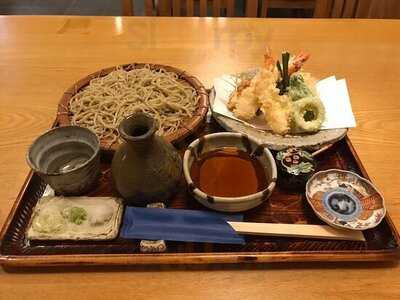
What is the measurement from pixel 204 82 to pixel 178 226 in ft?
2.53

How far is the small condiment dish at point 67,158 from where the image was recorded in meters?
0.96

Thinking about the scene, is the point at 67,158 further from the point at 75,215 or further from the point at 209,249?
the point at 209,249

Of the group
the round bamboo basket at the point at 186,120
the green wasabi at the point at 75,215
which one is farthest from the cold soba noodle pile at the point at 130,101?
the green wasabi at the point at 75,215

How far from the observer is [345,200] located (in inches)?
39.6

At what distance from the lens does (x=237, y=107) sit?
4.17 feet

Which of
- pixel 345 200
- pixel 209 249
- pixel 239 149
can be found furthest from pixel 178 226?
pixel 345 200

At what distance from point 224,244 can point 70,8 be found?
4223 mm

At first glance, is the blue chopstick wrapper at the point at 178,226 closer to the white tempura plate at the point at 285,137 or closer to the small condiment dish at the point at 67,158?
the small condiment dish at the point at 67,158

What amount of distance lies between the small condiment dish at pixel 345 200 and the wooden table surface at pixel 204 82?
0.30 ft

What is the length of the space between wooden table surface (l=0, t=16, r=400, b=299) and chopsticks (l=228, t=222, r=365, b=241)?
0.23 feet

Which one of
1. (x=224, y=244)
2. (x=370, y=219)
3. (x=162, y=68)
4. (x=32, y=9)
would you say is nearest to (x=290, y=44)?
(x=162, y=68)

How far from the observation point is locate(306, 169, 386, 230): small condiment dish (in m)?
0.95

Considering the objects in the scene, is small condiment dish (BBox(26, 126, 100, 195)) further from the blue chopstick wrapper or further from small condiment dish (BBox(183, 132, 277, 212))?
small condiment dish (BBox(183, 132, 277, 212))

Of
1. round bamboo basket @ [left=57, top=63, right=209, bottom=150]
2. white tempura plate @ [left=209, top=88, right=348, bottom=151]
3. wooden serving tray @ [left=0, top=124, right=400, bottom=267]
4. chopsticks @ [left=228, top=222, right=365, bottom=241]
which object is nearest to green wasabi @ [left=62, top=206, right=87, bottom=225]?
wooden serving tray @ [left=0, top=124, right=400, bottom=267]
